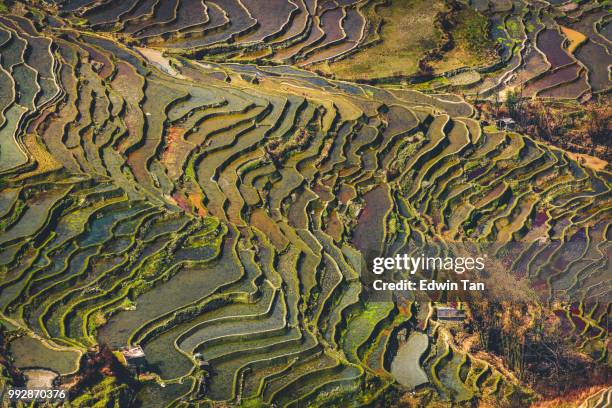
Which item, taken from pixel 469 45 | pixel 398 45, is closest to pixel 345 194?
pixel 398 45

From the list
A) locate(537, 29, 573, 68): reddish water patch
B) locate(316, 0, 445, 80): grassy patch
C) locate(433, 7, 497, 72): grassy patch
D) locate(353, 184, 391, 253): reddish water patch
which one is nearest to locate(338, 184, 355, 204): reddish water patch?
locate(353, 184, 391, 253): reddish water patch

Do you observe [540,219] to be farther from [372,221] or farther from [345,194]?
[345,194]

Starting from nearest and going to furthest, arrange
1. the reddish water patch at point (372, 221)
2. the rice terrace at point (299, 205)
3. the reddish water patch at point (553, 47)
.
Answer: the rice terrace at point (299, 205) → the reddish water patch at point (372, 221) → the reddish water patch at point (553, 47)

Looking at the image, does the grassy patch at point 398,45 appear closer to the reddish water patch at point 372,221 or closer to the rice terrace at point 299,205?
the rice terrace at point 299,205

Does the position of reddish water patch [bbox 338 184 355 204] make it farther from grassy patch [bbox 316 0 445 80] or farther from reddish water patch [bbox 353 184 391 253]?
grassy patch [bbox 316 0 445 80]

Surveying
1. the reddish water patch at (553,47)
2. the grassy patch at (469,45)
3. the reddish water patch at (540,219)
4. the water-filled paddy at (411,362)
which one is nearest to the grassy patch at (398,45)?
the grassy patch at (469,45)

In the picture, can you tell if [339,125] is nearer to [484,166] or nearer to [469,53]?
[484,166]

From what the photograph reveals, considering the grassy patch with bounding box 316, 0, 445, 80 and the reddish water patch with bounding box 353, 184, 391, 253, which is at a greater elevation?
the grassy patch with bounding box 316, 0, 445, 80
